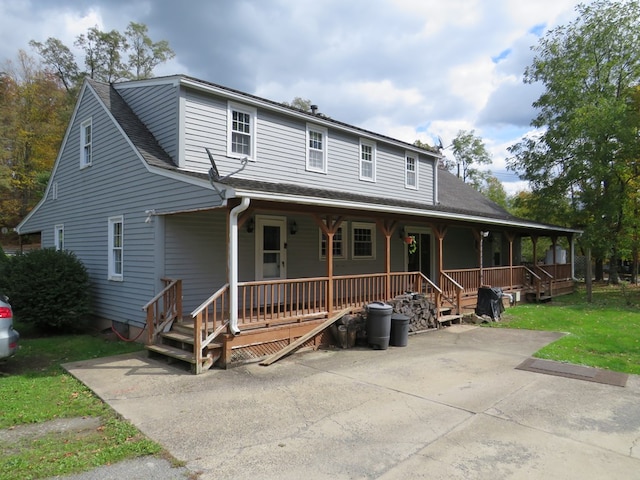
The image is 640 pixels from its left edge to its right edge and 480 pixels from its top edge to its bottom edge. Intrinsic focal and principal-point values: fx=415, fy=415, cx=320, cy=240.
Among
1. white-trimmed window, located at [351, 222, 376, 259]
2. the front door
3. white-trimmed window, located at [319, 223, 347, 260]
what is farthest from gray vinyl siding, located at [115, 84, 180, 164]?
the front door

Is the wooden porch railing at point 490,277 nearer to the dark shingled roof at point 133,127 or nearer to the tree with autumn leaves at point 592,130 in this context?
the tree with autumn leaves at point 592,130

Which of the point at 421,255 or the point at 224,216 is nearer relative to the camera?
the point at 224,216

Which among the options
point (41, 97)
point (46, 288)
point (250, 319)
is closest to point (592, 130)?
point (250, 319)

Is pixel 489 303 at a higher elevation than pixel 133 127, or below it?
below

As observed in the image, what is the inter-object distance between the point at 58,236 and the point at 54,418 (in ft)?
34.3

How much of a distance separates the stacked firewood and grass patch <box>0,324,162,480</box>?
6.38 m

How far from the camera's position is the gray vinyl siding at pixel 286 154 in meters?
9.58

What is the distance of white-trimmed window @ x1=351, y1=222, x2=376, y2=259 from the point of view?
13.2 metres

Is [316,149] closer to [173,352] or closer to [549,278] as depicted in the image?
[173,352]

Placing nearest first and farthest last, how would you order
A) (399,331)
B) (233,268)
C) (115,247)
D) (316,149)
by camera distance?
(233,268)
(399,331)
(115,247)
(316,149)

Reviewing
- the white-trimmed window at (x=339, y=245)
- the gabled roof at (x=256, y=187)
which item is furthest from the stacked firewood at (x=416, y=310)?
the white-trimmed window at (x=339, y=245)

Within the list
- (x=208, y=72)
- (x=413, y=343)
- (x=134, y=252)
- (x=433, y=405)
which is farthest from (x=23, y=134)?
(x=433, y=405)

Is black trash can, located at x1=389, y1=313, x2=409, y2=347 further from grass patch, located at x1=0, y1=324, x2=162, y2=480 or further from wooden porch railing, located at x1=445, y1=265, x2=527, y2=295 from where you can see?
grass patch, located at x1=0, y1=324, x2=162, y2=480

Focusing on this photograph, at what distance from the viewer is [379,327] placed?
864cm
